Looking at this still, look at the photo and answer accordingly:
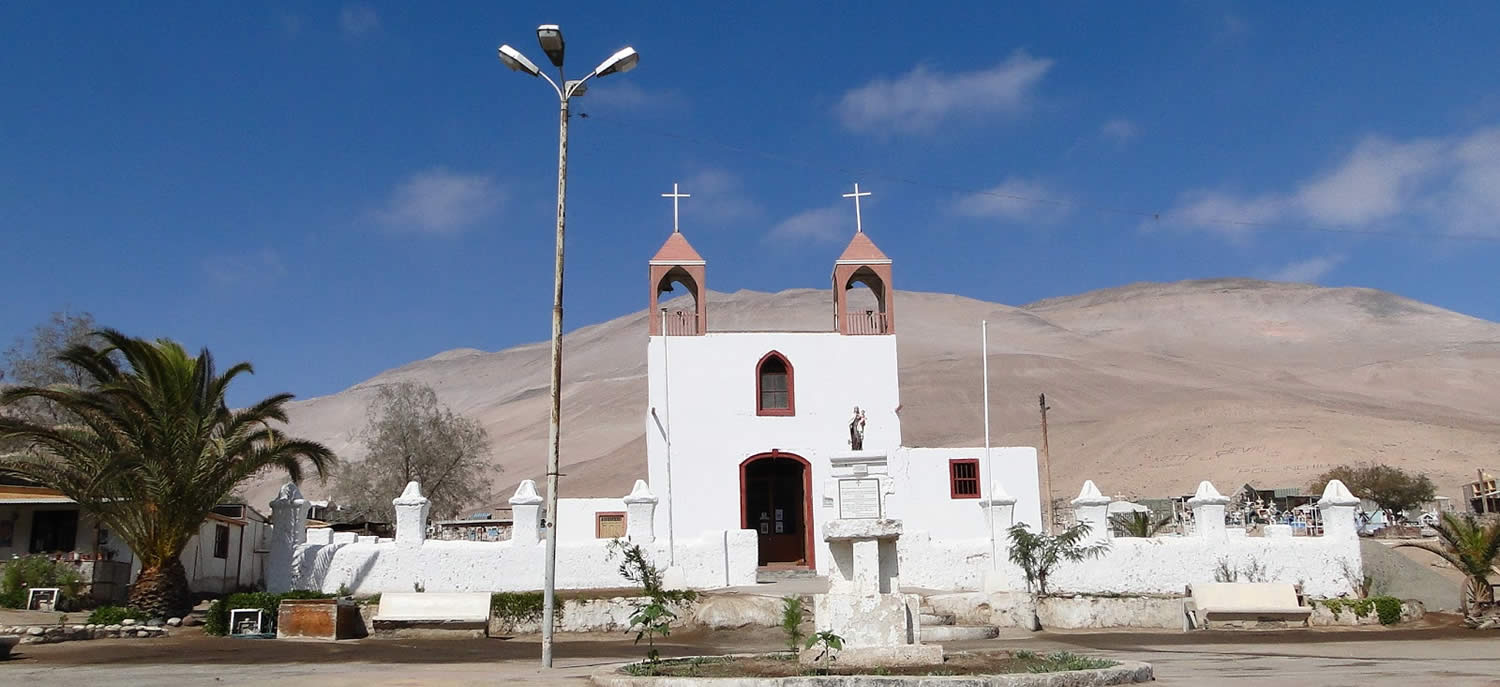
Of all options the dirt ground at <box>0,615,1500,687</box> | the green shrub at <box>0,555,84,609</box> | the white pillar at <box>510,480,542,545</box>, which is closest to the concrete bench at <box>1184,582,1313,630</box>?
the dirt ground at <box>0,615,1500,687</box>

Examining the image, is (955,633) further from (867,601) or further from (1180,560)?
(1180,560)

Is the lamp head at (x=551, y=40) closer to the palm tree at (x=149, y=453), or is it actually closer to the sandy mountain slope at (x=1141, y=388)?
the palm tree at (x=149, y=453)

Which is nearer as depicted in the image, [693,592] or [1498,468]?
[693,592]

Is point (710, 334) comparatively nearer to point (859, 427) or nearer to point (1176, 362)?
point (859, 427)

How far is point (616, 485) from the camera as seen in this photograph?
81.4 meters

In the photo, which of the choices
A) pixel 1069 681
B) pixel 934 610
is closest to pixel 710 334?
pixel 934 610

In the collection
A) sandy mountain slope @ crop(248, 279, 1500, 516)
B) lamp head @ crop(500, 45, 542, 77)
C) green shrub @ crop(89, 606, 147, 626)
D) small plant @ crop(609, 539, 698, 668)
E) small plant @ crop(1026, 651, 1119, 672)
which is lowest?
small plant @ crop(1026, 651, 1119, 672)

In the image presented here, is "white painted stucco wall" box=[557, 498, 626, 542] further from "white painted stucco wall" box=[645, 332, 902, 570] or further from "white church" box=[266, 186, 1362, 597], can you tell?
"white painted stucco wall" box=[645, 332, 902, 570]

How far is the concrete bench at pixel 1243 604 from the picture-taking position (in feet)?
70.7

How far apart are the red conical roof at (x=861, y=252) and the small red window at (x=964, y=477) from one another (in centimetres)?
552

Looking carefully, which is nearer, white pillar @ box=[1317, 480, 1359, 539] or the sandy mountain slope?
white pillar @ box=[1317, 480, 1359, 539]

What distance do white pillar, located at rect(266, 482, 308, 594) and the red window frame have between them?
10.2 m

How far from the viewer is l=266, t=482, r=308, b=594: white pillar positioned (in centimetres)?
2367

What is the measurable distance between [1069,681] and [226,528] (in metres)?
23.2
